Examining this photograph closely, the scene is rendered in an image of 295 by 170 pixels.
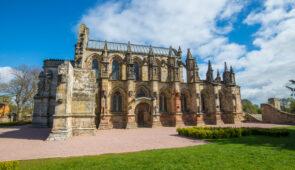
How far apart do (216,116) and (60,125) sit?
888 inches

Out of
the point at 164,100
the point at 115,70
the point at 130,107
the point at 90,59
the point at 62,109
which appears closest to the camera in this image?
the point at 62,109

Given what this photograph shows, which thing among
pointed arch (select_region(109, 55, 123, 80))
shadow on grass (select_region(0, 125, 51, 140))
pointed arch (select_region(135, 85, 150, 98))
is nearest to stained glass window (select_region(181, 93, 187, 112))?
pointed arch (select_region(135, 85, 150, 98))

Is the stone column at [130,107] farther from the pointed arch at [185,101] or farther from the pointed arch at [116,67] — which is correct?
the pointed arch at [185,101]

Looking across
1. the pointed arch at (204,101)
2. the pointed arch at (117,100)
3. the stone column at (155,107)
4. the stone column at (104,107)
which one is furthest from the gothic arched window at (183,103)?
the stone column at (104,107)

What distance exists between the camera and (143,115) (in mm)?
25047

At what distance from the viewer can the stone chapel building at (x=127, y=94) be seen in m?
15.9

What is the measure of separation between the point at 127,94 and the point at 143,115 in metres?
4.83

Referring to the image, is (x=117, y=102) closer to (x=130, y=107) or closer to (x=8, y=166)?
(x=130, y=107)

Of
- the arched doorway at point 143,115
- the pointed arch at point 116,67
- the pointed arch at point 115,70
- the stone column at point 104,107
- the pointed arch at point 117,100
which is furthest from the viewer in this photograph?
the pointed arch at point 115,70

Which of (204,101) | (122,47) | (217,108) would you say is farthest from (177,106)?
(122,47)

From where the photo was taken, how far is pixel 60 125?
42.8 feet

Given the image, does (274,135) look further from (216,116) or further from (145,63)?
(145,63)

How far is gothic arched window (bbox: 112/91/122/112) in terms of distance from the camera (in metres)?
23.1

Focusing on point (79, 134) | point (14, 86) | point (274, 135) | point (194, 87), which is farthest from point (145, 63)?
point (14, 86)
